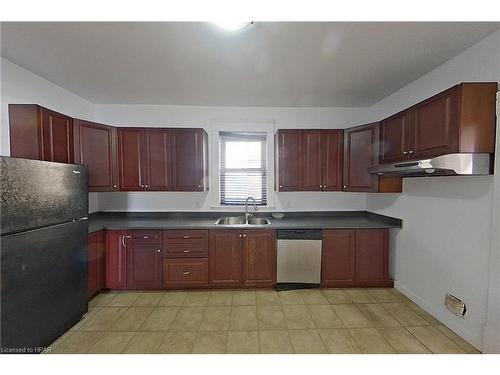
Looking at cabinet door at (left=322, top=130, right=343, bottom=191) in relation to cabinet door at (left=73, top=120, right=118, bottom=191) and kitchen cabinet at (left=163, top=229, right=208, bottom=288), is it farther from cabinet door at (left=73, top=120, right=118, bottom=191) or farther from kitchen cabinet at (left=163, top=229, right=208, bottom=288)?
cabinet door at (left=73, top=120, right=118, bottom=191)

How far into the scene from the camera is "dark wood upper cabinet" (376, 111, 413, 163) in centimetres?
215

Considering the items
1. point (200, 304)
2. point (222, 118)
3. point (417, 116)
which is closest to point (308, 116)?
point (222, 118)

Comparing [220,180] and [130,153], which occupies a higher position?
[130,153]

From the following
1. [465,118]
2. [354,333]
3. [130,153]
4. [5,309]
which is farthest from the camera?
[130,153]

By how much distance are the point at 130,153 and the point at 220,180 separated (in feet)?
4.17

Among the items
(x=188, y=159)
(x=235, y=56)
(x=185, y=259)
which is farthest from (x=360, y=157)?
(x=185, y=259)

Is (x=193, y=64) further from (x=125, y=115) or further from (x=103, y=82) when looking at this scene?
(x=125, y=115)

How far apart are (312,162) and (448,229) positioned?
1581 millimetres

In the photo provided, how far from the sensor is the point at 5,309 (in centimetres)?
146

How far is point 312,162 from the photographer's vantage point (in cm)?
300

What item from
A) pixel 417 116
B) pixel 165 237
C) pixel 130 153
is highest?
pixel 417 116

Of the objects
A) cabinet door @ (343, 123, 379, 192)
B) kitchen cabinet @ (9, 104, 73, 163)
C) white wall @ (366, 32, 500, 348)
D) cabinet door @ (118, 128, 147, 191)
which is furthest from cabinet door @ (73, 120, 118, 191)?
white wall @ (366, 32, 500, 348)

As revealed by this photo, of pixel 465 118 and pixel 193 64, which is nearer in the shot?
pixel 465 118

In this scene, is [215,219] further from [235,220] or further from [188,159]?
[188,159]
